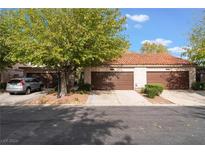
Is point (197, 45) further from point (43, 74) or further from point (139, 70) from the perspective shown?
point (43, 74)

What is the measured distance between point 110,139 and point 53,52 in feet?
34.0

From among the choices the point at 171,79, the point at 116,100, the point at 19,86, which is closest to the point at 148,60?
the point at 171,79

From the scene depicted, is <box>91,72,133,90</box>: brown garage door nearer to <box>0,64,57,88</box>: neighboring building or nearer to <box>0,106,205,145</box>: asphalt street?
<box>0,64,57,88</box>: neighboring building

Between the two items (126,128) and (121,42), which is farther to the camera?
(121,42)

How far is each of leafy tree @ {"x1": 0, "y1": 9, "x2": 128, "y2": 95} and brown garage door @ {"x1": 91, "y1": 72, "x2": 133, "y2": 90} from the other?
348 inches

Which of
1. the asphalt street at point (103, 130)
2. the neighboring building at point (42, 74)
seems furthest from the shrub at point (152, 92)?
the neighboring building at point (42, 74)

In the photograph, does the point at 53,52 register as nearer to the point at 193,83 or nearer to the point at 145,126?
the point at 145,126

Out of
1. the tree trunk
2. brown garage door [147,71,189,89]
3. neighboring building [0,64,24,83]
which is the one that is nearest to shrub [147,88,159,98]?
the tree trunk

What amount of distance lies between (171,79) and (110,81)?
6496mm

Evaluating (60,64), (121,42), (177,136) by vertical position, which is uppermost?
(121,42)

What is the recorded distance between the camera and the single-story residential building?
28.0 meters

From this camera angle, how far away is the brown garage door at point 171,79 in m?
28.1
